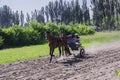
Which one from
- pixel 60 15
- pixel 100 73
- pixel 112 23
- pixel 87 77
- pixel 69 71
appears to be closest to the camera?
pixel 87 77

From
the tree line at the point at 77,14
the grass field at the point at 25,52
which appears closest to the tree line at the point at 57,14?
the tree line at the point at 77,14

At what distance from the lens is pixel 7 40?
4406cm

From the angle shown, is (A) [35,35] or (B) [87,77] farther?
(A) [35,35]

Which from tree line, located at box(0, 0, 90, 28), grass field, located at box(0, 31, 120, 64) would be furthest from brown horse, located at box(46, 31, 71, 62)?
tree line, located at box(0, 0, 90, 28)

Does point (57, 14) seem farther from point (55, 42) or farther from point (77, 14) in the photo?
point (55, 42)

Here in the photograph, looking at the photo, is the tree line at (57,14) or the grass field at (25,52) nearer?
the grass field at (25,52)

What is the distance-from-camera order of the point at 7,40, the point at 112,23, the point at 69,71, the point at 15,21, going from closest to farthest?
1. the point at 69,71
2. the point at 7,40
3. the point at 112,23
4. the point at 15,21

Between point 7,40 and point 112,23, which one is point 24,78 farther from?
point 112,23

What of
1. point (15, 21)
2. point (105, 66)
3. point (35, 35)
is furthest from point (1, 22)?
point (105, 66)

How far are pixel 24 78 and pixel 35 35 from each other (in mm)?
34577

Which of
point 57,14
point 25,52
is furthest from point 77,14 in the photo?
point 25,52

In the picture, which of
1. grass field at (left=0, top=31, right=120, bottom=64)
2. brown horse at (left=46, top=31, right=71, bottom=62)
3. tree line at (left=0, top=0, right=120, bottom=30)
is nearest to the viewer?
brown horse at (left=46, top=31, right=71, bottom=62)

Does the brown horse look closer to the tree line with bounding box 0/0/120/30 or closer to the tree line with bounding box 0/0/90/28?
the tree line with bounding box 0/0/120/30

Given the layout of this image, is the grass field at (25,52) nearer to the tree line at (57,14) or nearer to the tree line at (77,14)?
the tree line at (77,14)
